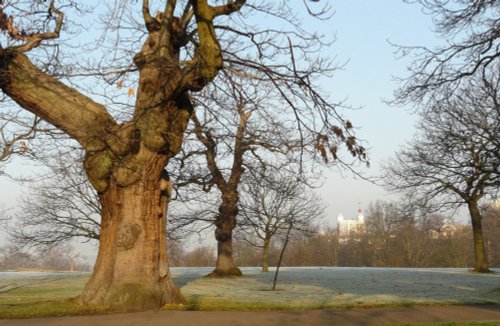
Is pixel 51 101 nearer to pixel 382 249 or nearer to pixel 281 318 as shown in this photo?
pixel 281 318

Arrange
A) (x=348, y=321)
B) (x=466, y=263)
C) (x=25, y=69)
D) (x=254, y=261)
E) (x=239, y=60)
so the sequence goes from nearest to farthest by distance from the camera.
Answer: (x=348, y=321) → (x=25, y=69) → (x=239, y=60) → (x=466, y=263) → (x=254, y=261)

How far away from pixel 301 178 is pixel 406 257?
54449mm

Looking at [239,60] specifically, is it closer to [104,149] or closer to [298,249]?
[104,149]

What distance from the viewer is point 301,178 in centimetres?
1123

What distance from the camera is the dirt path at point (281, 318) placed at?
9039mm

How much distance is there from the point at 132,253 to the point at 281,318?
3450 millimetres

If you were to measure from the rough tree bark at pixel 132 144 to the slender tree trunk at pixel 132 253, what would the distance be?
0.07 feet

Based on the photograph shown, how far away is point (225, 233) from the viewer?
82.5 feet

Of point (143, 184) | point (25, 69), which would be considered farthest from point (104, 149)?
point (25, 69)

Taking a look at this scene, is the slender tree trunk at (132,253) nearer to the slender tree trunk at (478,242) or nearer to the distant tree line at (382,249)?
the slender tree trunk at (478,242)

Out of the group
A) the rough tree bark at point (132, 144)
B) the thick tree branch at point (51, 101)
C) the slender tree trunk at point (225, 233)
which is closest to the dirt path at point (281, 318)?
the rough tree bark at point (132, 144)

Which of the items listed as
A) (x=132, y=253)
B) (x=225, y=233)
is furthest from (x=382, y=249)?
(x=132, y=253)

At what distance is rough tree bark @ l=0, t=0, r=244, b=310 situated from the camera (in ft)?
35.0

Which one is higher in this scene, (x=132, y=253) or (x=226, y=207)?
(x=226, y=207)
